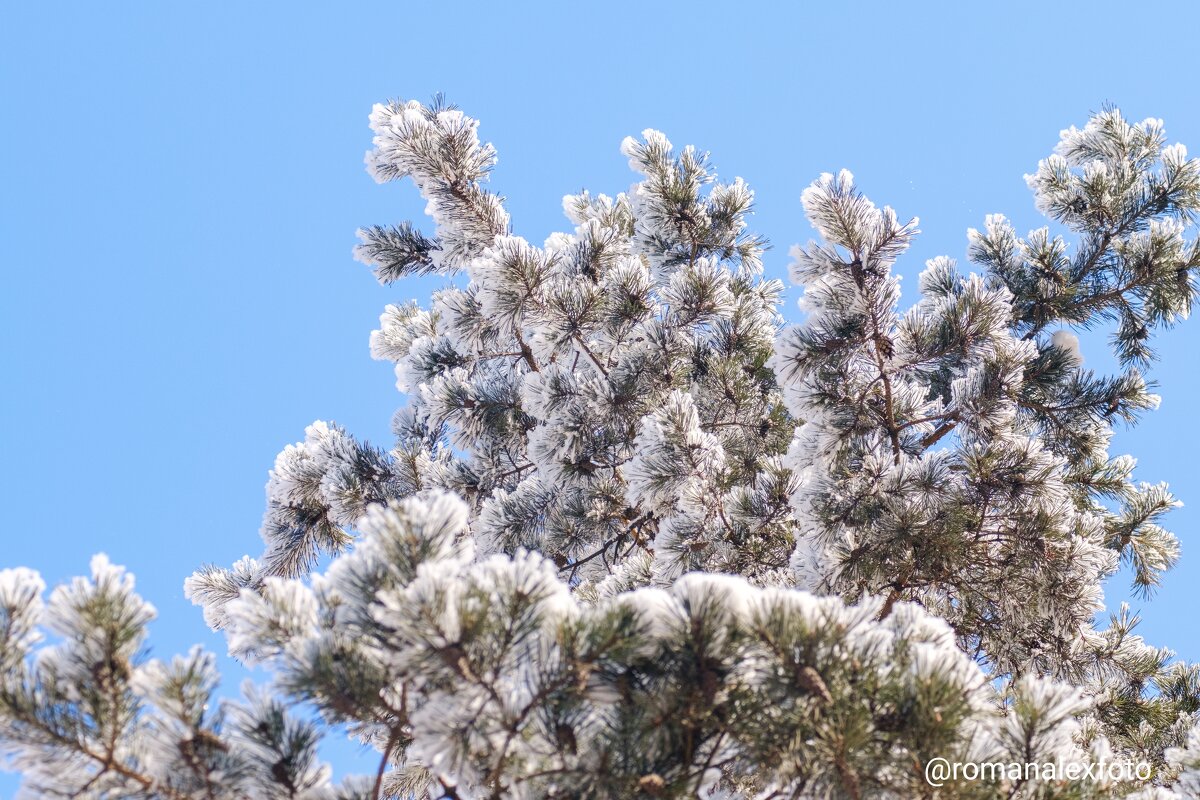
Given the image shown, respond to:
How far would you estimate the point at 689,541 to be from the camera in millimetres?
4129

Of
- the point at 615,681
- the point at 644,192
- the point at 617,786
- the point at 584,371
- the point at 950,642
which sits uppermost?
the point at 644,192

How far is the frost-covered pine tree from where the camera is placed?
1.89 metres

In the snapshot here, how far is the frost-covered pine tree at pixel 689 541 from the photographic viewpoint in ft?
6.21

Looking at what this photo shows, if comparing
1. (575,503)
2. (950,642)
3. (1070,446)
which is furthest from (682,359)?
(950,642)

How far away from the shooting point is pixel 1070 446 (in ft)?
17.0

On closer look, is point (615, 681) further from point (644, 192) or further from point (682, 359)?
point (644, 192)

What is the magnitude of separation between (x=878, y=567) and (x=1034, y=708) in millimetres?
1887

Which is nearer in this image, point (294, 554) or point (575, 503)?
point (575, 503)

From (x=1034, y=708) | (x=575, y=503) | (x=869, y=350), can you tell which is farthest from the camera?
(x=575, y=503)

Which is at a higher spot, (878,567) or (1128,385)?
(1128,385)

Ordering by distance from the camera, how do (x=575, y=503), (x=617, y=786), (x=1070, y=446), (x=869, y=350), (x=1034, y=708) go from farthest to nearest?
1. (x=1070, y=446)
2. (x=575, y=503)
3. (x=869, y=350)
4. (x=1034, y=708)
5. (x=617, y=786)

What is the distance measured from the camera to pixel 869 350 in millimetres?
3896

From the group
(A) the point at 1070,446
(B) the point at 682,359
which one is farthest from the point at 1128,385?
(B) the point at 682,359

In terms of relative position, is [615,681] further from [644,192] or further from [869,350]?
[644,192]
